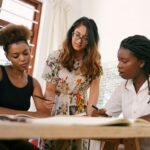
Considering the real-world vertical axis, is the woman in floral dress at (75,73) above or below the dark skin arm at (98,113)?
above

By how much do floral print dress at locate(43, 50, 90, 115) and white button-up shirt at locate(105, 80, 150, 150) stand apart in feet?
0.75

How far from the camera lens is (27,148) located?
1.10 meters

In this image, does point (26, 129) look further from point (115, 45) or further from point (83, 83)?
point (115, 45)

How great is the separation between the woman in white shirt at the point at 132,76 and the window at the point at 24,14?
1828 millimetres

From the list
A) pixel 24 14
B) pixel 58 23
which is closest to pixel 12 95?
pixel 58 23

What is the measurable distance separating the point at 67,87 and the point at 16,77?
0.31 m

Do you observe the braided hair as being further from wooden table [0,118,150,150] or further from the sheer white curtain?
the sheer white curtain

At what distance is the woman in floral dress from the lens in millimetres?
1562

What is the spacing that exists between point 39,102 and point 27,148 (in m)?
0.43

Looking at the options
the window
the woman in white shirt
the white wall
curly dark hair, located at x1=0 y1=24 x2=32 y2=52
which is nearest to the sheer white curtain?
the white wall

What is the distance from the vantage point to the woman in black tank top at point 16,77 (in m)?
1.36

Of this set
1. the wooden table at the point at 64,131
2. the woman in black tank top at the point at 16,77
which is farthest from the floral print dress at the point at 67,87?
the wooden table at the point at 64,131

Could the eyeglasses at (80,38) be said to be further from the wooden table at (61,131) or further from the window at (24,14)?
the window at (24,14)

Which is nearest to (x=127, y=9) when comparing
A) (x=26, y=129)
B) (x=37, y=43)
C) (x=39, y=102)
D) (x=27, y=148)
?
(x=37, y=43)
